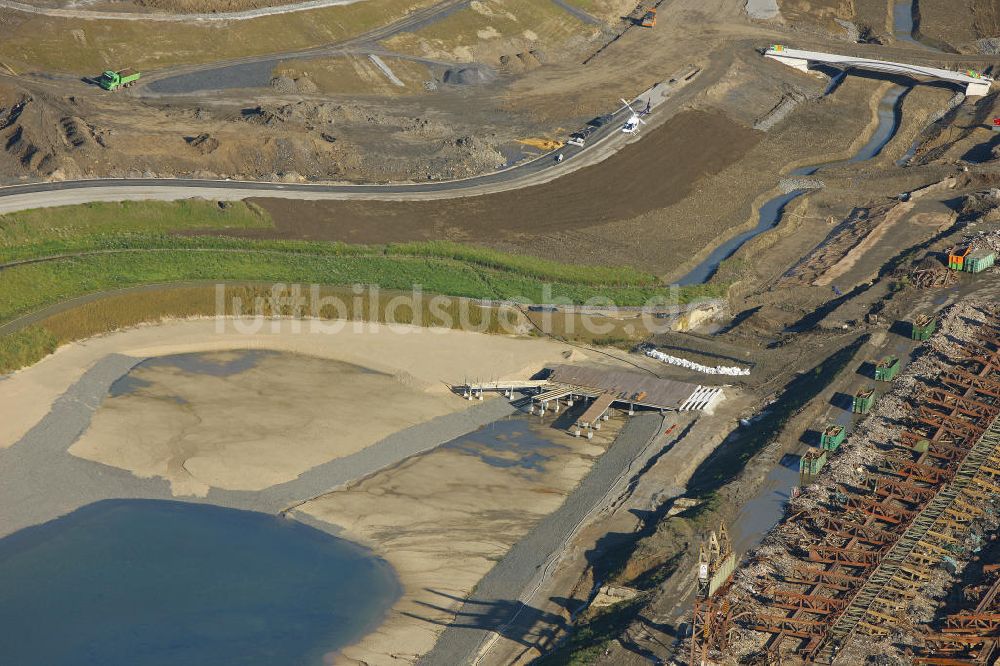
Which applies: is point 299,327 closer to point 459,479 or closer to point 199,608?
point 459,479

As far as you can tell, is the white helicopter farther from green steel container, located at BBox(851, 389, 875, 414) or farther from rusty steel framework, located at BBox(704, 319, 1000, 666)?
green steel container, located at BBox(851, 389, 875, 414)

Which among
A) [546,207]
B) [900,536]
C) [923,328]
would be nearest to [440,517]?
Answer: [900,536]

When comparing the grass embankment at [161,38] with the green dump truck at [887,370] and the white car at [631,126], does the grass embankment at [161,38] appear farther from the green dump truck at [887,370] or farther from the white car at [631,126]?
the green dump truck at [887,370]

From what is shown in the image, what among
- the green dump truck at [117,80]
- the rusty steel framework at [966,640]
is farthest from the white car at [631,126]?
the rusty steel framework at [966,640]

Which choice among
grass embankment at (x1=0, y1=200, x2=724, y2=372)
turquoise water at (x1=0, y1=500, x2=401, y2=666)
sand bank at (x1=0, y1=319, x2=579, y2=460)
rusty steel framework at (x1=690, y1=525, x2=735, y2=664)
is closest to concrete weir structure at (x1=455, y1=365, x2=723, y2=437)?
sand bank at (x1=0, y1=319, x2=579, y2=460)

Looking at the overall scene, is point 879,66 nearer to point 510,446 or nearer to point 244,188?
point 244,188

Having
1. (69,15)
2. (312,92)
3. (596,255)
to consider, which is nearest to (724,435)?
(596,255)
